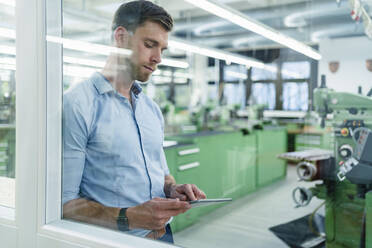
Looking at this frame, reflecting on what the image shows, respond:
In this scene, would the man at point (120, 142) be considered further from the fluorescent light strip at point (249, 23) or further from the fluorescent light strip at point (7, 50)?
the fluorescent light strip at point (249, 23)

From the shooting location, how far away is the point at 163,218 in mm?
1268

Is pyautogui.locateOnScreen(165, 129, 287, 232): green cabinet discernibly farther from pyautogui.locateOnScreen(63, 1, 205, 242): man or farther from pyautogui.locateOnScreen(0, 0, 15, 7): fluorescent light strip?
pyautogui.locateOnScreen(0, 0, 15, 7): fluorescent light strip

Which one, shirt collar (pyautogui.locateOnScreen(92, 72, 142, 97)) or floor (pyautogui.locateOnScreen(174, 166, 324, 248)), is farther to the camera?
floor (pyautogui.locateOnScreen(174, 166, 324, 248))

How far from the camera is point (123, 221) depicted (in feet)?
4.00

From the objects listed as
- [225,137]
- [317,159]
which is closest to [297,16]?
[225,137]

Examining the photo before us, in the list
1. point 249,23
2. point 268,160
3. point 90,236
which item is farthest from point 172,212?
point 268,160

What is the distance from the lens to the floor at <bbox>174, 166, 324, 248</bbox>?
232 cm

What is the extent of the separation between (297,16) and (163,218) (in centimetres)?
288

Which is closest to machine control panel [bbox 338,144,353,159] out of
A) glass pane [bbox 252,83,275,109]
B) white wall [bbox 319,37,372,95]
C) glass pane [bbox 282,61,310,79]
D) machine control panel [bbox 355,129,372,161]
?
machine control panel [bbox 355,129,372,161]

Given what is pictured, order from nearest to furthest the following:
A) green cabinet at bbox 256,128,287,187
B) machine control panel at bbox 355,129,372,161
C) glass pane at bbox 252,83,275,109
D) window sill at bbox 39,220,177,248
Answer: window sill at bbox 39,220,177,248 < machine control panel at bbox 355,129,372,161 < glass pane at bbox 252,83,275,109 < green cabinet at bbox 256,128,287,187

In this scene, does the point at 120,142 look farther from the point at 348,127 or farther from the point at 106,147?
the point at 348,127

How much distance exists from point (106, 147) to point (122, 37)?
432mm

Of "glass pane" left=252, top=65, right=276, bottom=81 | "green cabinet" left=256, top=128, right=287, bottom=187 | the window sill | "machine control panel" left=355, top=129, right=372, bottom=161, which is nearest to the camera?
the window sill

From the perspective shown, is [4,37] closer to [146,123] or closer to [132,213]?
[146,123]
